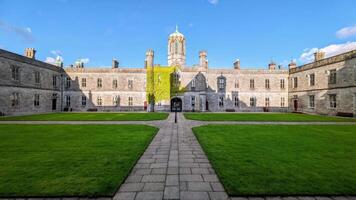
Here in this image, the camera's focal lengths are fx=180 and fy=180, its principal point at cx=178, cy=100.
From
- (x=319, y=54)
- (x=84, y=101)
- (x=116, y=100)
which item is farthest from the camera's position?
(x=116, y=100)

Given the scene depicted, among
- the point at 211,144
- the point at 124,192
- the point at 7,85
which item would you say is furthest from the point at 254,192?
the point at 7,85

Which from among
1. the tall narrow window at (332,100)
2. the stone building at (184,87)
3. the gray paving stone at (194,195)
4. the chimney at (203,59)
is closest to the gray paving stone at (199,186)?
the gray paving stone at (194,195)

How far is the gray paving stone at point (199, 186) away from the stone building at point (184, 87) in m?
27.1

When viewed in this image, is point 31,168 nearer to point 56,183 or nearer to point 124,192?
point 56,183

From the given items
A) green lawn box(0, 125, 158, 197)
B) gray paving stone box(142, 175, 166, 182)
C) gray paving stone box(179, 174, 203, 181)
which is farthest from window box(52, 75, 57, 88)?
gray paving stone box(179, 174, 203, 181)

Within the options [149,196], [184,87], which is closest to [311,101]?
[184,87]

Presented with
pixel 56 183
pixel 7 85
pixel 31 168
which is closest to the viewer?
pixel 56 183

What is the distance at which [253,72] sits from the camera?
34.4m

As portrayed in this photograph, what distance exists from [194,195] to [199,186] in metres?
0.41

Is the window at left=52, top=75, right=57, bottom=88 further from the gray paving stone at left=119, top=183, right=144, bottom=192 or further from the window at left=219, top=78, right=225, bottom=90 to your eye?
the gray paving stone at left=119, top=183, right=144, bottom=192

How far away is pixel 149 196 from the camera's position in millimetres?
3412

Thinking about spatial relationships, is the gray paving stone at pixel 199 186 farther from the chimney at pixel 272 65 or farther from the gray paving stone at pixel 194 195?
the chimney at pixel 272 65

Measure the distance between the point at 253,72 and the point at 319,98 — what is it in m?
11.4

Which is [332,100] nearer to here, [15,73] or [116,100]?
[116,100]
